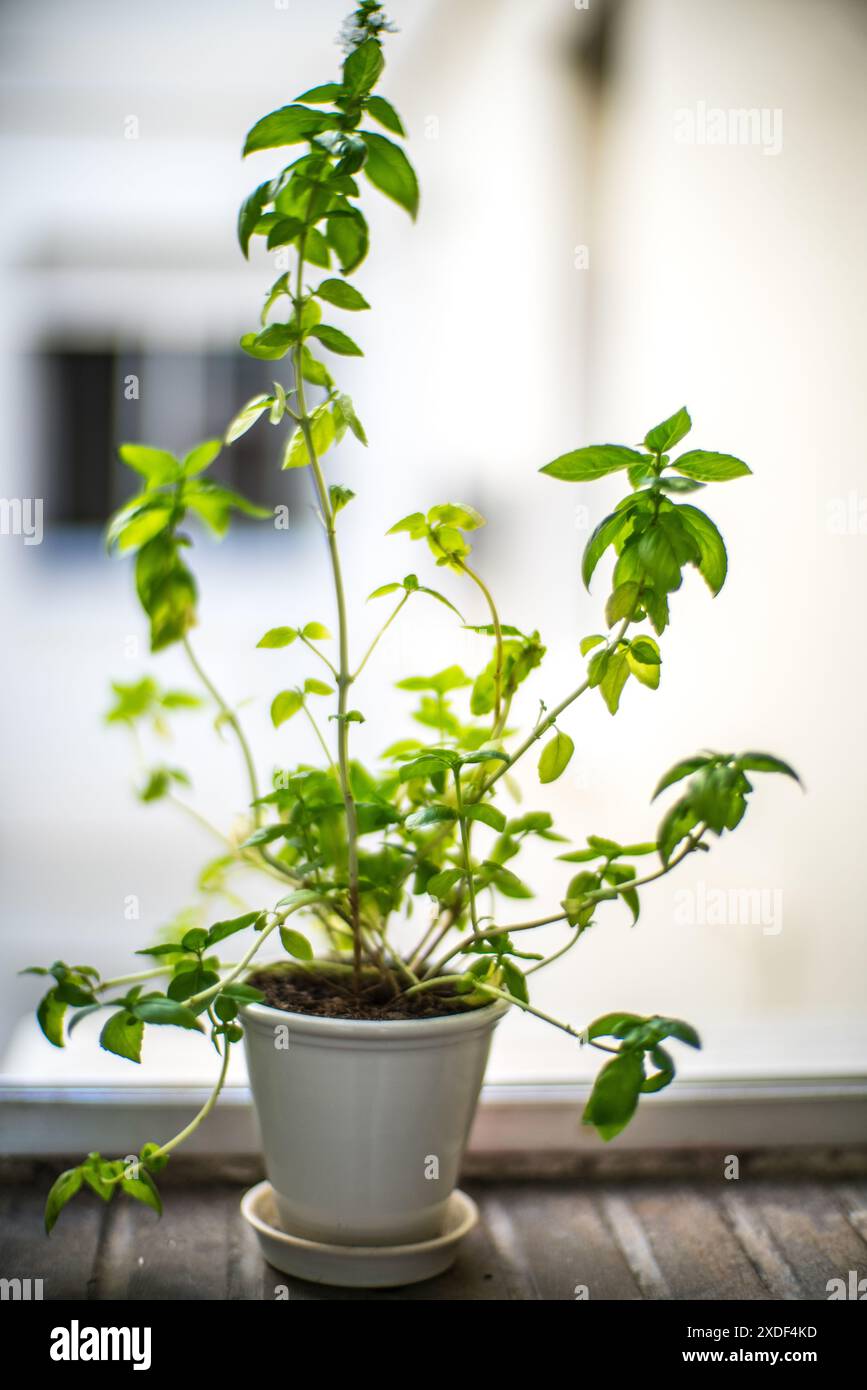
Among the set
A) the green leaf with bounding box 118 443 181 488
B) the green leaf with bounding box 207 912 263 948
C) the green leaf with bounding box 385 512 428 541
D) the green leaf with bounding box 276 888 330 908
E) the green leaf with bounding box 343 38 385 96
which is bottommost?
the green leaf with bounding box 207 912 263 948

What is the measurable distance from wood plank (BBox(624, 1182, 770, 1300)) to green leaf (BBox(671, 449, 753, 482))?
684 millimetres

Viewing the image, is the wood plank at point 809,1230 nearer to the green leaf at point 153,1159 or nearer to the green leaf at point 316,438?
the green leaf at point 153,1159

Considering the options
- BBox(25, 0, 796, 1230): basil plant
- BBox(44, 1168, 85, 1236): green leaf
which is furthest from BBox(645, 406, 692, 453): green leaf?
BBox(44, 1168, 85, 1236): green leaf

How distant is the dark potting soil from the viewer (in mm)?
964

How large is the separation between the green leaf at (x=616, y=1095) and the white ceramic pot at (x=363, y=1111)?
6.6 inches

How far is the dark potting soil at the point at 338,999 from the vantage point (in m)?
0.96

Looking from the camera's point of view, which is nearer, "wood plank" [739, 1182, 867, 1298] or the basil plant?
the basil plant

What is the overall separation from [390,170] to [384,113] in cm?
4

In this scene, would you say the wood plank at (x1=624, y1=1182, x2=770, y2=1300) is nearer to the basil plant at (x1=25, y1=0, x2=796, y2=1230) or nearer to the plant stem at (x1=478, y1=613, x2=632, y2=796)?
the basil plant at (x1=25, y1=0, x2=796, y2=1230)

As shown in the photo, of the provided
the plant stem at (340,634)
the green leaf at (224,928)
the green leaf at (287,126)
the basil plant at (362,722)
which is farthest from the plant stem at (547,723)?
the green leaf at (287,126)

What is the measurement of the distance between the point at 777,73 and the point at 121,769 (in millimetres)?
1183

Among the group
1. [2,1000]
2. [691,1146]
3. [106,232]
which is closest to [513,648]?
[691,1146]

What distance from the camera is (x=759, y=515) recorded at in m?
1.35
